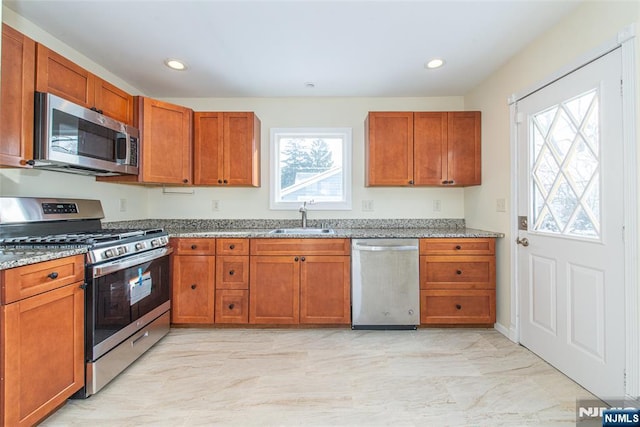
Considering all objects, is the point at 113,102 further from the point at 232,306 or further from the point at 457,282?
the point at 457,282

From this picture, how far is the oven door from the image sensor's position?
5.48ft

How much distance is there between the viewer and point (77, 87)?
77.3 inches

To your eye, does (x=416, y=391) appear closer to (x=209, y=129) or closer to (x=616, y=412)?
(x=616, y=412)

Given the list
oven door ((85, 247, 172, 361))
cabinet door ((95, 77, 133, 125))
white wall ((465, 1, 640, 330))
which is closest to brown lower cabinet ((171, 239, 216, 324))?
oven door ((85, 247, 172, 361))

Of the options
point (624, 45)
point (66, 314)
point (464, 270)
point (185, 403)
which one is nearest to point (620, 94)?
point (624, 45)

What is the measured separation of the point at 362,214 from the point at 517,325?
1.71 meters

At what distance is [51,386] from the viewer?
1457 mm

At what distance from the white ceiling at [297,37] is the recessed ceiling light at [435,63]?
6 centimetres

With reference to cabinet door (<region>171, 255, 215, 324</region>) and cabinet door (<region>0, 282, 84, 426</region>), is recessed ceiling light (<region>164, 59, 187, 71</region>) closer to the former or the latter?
cabinet door (<region>171, 255, 215, 324</region>)

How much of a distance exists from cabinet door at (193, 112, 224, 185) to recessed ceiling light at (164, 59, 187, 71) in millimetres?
448

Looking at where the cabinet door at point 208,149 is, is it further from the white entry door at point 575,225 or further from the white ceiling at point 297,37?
the white entry door at point 575,225

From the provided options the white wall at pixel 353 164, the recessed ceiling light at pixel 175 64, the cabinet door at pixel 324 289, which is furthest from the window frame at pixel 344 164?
the recessed ceiling light at pixel 175 64

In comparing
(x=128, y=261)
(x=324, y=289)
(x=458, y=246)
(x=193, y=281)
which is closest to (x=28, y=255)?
(x=128, y=261)

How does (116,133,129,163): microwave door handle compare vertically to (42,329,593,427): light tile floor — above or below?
above
